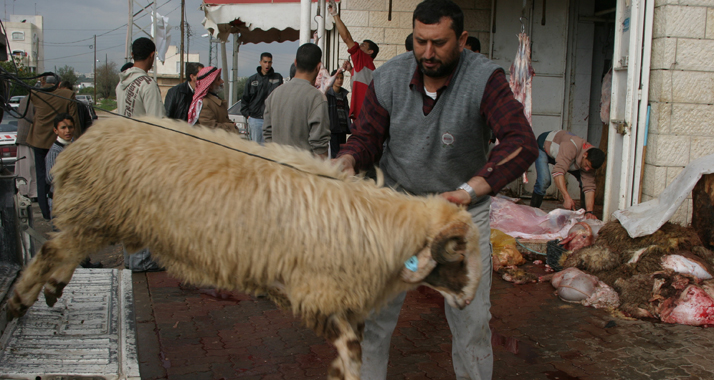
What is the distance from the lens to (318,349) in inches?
162

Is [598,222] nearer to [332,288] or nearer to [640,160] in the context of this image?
[640,160]

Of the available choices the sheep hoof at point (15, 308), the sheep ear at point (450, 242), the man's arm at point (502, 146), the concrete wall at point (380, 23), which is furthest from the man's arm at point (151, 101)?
the concrete wall at point (380, 23)

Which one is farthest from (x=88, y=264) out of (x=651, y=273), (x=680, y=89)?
(x=680, y=89)

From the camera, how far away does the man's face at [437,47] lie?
2734mm

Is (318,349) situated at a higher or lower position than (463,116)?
lower

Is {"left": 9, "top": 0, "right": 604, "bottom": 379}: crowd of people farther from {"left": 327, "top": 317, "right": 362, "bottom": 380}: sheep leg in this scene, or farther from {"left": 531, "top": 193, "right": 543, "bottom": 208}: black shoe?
{"left": 531, "top": 193, "right": 543, "bottom": 208}: black shoe

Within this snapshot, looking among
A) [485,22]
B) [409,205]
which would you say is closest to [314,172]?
[409,205]

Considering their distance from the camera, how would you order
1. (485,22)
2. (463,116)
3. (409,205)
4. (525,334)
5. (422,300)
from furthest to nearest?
(485,22)
(422,300)
(525,334)
(463,116)
(409,205)

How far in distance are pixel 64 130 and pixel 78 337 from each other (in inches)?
162

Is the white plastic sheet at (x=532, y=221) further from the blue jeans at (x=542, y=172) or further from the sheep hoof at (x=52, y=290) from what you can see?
the sheep hoof at (x=52, y=290)

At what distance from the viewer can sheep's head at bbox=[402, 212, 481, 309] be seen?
2.42 meters

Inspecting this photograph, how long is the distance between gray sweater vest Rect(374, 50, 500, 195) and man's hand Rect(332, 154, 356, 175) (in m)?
0.28

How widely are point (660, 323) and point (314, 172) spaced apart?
362 centimetres

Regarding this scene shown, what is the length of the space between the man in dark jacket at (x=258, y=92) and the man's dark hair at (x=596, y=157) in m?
5.55
